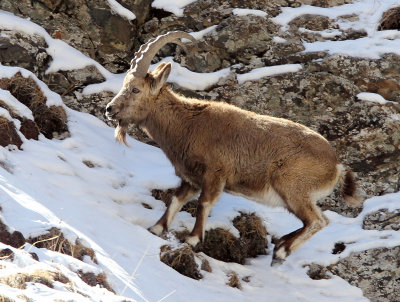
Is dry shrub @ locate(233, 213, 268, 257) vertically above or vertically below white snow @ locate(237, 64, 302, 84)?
below

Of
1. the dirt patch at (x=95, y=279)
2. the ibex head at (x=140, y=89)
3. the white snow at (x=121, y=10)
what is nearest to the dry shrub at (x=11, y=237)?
the dirt patch at (x=95, y=279)

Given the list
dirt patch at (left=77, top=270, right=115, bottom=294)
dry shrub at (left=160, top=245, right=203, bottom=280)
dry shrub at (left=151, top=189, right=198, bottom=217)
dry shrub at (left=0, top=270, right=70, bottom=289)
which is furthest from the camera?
dry shrub at (left=151, top=189, right=198, bottom=217)

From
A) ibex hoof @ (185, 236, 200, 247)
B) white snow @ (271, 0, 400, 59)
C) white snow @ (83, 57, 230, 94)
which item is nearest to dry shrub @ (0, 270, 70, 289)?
ibex hoof @ (185, 236, 200, 247)

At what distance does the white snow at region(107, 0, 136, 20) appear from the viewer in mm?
11602

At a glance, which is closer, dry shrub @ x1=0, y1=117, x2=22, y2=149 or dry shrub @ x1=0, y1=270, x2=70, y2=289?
dry shrub @ x1=0, y1=270, x2=70, y2=289

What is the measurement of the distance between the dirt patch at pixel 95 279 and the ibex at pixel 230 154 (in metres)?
2.45

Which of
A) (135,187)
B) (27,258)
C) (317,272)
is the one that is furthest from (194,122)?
(27,258)

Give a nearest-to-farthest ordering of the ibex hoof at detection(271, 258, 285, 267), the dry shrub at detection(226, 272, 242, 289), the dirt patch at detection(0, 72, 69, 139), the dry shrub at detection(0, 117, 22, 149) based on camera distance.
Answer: the dry shrub at detection(226, 272, 242, 289), the dry shrub at detection(0, 117, 22, 149), the ibex hoof at detection(271, 258, 285, 267), the dirt patch at detection(0, 72, 69, 139)

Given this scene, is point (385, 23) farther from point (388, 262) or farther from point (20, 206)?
point (20, 206)

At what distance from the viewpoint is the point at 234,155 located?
329 inches

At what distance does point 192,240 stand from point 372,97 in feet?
15.5

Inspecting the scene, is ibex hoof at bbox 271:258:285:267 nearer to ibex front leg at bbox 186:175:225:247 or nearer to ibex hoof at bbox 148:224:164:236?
ibex front leg at bbox 186:175:225:247

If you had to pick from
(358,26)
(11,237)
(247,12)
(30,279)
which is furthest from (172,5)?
(30,279)

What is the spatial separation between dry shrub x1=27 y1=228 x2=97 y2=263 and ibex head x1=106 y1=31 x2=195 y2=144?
2903 mm
